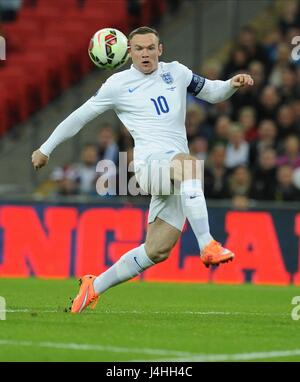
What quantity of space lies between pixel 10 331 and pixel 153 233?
1889 mm

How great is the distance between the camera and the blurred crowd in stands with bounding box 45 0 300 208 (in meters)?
16.9

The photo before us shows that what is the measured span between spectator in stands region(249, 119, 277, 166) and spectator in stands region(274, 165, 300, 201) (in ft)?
2.24

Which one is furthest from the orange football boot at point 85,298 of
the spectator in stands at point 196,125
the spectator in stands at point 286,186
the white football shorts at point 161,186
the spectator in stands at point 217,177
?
the spectator in stands at point 196,125

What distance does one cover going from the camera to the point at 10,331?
328 inches

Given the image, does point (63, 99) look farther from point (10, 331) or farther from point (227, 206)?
point (10, 331)

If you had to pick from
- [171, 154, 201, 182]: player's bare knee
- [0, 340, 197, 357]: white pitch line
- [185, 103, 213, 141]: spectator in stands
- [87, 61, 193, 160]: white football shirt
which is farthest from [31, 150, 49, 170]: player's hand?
[185, 103, 213, 141]: spectator in stands

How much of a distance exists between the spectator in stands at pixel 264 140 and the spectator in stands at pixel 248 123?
0.25 m

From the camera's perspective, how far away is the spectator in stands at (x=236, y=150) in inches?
688

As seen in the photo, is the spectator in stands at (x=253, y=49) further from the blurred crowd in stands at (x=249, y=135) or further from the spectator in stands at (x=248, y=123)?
the spectator in stands at (x=248, y=123)

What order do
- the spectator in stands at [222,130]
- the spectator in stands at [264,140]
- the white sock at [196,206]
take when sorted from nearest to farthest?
the white sock at [196,206], the spectator in stands at [264,140], the spectator in stands at [222,130]

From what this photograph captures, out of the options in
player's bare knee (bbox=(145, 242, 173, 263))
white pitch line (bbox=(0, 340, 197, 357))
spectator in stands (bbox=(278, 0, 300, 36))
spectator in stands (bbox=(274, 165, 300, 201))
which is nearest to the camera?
white pitch line (bbox=(0, 340, 197, 357))

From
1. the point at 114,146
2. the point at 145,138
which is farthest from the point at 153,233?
the point at 114,146

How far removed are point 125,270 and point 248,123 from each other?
8.58 meters

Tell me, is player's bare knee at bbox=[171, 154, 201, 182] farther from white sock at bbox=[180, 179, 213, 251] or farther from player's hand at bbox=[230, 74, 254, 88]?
player's hand at bbox=[230, 74, 254, 88]
